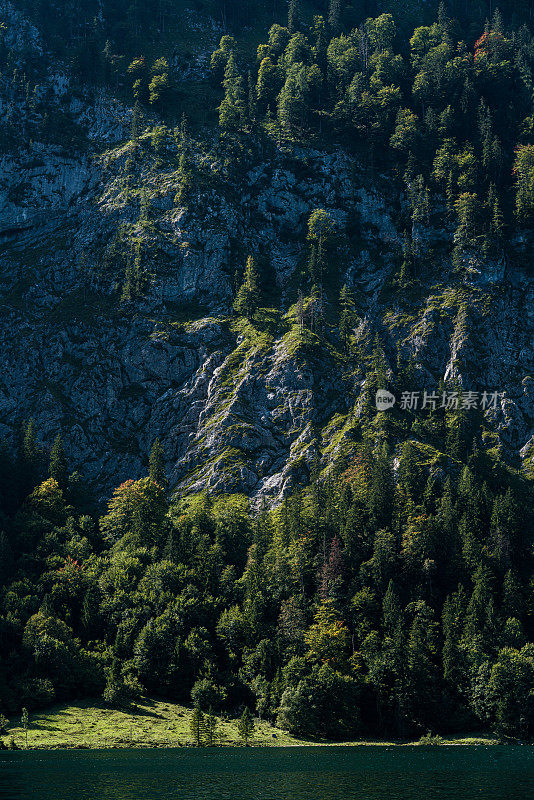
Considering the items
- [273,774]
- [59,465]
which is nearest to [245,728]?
[273,774]

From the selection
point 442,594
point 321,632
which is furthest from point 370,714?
point 442,594

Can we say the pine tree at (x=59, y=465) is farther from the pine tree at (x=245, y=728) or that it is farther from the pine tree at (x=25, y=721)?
the pine tree at (x=245, y=728)

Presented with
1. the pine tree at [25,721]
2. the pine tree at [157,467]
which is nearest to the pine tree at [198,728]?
the pine tree at [25,721]

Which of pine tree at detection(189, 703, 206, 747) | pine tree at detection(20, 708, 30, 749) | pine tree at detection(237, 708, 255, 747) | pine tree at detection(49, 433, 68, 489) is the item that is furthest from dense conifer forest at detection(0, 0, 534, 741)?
pine tree at detection(189, 703, 206, 747)

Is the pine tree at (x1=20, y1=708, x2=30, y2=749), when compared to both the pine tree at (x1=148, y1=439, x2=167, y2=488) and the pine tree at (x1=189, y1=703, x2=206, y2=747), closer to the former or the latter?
the pine tree at (x1=189, y1=703, x2=206, y2=747)

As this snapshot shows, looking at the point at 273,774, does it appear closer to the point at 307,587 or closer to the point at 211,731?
the point at 211,731

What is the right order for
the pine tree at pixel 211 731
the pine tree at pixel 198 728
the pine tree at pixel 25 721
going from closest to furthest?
the pine tree at pixel 25 721, the pine tree at pixel 198 728, the pine tree at pixel 211 731
